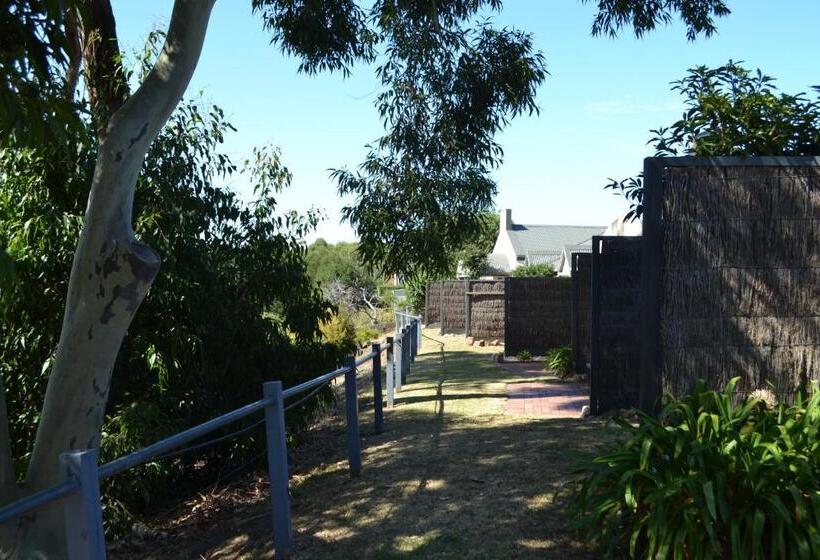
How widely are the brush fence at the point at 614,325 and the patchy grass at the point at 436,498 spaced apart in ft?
2.07

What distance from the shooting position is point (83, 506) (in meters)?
2.73

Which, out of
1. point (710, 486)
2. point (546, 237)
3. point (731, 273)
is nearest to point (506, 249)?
point (546, 237)

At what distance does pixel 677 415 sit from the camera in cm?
483

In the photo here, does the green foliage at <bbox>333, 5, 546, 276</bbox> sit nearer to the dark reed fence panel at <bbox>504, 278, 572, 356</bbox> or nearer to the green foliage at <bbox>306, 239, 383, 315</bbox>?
the dark reed fence panel at <bbox>504, 278, 572, 356</bbox>

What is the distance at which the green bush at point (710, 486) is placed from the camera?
12.4 feet

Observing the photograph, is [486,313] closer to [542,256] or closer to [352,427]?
[352,427]

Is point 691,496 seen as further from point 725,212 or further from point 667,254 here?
point 725,212

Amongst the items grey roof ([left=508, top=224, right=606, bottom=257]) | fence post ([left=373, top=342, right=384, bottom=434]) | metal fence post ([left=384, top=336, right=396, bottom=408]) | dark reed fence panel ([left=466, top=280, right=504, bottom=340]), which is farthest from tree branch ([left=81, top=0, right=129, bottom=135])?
grey roof ([left=508, top=224, right=606, bottom=257])

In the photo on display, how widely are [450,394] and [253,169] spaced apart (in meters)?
4.37

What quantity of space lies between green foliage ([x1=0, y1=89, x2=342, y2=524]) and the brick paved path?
8.45 ft

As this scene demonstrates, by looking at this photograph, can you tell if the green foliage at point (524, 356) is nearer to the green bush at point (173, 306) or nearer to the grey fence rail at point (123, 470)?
the green bush at point (173, 306)

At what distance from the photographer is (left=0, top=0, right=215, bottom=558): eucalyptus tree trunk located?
14.9 ft

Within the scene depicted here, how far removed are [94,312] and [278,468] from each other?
1402 millimetres

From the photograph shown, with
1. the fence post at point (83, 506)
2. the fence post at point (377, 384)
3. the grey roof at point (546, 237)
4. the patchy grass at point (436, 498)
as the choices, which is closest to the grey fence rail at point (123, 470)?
the fence post at point (83, 506)
